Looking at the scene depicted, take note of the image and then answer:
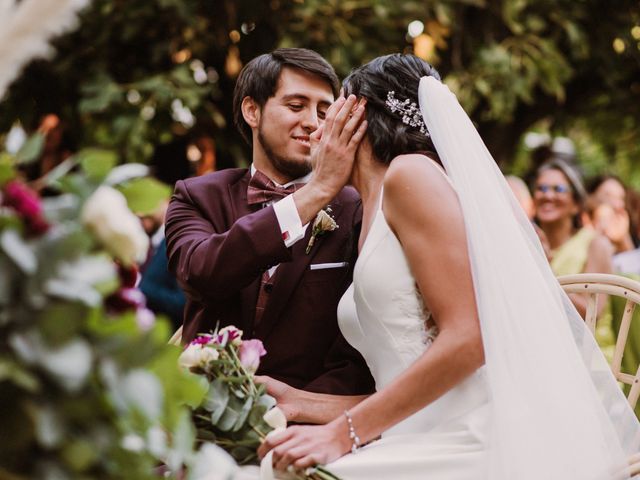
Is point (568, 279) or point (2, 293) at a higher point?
point (2, 293)

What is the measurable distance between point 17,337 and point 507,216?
1469mm

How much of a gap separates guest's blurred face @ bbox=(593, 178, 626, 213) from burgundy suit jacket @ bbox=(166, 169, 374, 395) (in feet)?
12.6

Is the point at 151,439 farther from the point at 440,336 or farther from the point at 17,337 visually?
the point at 440,336

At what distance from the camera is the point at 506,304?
222 centimetres

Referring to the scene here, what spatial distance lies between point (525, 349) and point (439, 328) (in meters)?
0.23

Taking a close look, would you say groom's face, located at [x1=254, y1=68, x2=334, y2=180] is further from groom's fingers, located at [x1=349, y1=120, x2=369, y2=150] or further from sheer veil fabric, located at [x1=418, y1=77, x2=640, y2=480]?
sheer veil fabric, located at [x1=418, y1=77, x2=640, y2=480]

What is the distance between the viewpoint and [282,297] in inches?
107

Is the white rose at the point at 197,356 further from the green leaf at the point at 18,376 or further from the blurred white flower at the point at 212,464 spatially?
the green leaf at the point at 18,376

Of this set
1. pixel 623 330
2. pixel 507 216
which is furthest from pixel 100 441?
pixel 623 330

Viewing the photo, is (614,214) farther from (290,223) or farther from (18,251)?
(18,251)

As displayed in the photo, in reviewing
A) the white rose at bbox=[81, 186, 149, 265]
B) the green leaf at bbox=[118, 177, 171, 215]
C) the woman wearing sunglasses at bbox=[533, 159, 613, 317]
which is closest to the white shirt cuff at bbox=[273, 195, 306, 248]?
the green leaf at bbox=[118, 177, 171, 215]

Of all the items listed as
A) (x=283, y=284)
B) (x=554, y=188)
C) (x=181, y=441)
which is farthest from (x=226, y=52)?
(x=181, y=441)

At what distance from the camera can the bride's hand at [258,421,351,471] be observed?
2012 mm

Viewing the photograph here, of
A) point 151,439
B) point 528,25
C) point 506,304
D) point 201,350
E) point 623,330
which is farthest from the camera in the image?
point 528,25
